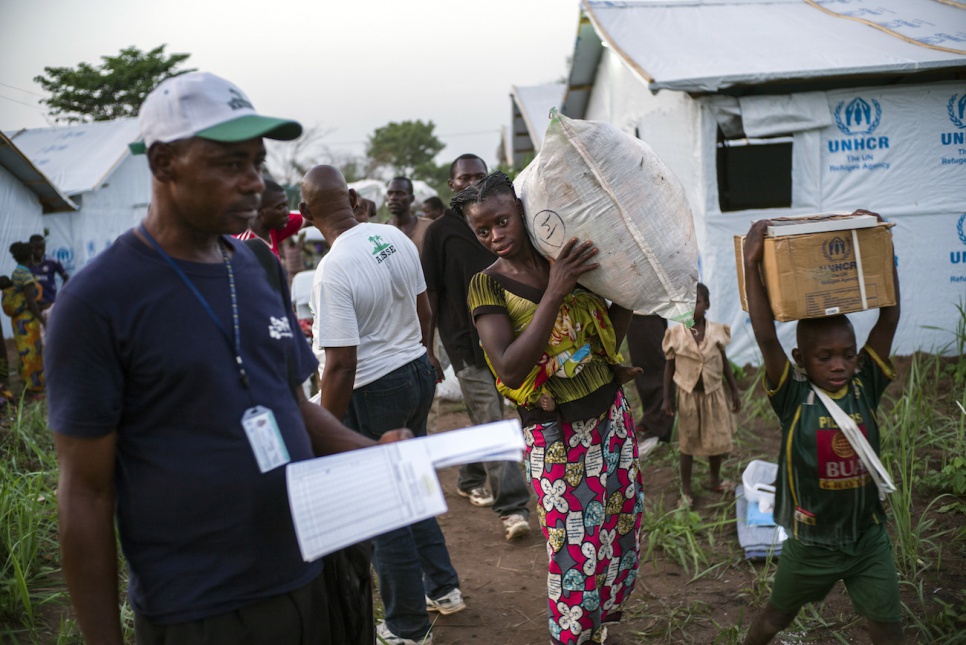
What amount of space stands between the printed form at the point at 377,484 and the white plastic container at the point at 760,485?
2.98m

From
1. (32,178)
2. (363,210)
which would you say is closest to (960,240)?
(363,210)

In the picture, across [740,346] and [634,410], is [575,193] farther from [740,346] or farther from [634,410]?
[740,346]

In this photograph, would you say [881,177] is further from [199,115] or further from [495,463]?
[199,115]

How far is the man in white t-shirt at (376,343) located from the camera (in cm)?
315

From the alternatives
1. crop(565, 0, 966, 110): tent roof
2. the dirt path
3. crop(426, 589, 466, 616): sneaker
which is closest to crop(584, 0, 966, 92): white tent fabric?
crop(565, 0, 966, 110): tent roof

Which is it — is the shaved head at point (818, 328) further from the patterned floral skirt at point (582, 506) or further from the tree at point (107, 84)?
the tree at point (107, 84)

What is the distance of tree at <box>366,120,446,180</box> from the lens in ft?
123

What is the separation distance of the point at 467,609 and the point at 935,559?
2233 mm

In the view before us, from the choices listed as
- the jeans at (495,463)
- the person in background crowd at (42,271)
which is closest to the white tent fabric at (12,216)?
the person in background crowd at (42,271)

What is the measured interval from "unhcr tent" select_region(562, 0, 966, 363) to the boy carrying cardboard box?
188 inches

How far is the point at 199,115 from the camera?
5.08 feet

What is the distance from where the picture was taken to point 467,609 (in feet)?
12.8

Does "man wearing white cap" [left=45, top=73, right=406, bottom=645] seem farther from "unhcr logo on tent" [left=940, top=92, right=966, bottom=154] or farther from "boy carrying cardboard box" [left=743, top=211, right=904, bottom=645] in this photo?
"unhcr logo on tent" [left=940, top=92, right=966, bottom=154]

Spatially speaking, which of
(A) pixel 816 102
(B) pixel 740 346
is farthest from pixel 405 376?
(A) pixel 816 102
